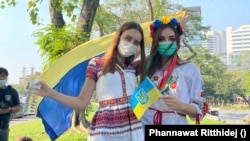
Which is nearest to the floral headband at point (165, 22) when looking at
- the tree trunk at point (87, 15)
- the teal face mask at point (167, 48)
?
the teal face mask at point (167, 48)

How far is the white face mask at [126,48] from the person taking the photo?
6.68 ft

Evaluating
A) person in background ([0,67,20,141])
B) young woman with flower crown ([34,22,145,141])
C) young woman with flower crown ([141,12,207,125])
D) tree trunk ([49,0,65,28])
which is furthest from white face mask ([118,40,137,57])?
tree trunk ([49,0,65,28])

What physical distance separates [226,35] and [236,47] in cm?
790

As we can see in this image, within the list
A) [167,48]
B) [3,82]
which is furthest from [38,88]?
[3,82]

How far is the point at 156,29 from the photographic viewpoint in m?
2.11

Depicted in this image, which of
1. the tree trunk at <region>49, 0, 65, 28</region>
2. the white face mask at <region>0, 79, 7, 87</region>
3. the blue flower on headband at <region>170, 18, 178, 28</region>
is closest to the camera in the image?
the blue flower on headband at <region>170, 18, 178, 28</region>

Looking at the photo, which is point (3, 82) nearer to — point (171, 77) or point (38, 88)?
point (38, 88)

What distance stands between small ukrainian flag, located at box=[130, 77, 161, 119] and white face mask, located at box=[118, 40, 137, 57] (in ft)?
0.89

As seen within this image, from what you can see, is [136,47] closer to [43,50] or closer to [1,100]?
[1,100]

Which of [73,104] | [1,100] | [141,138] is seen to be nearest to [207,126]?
[141,138]

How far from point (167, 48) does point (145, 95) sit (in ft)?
1.21

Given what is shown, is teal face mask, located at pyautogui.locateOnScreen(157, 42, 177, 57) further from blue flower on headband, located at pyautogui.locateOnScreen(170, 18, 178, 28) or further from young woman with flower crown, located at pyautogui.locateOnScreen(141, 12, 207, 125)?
blue flower on headband, located at pyautogui.locateOnScreen(170, 18, 178, 28)

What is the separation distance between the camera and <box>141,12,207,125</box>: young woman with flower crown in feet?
6.60

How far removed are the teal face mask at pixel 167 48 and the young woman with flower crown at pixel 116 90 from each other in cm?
12
